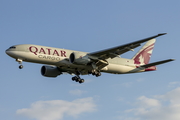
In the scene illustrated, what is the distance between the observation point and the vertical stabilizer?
54388mm

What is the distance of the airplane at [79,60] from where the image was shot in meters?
46.3

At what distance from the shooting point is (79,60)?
4688 centimetres

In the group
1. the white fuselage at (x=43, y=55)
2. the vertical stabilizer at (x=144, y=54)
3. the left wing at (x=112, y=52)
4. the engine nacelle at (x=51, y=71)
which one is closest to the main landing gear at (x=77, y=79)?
the engine nacelle at (x=51, y=71)

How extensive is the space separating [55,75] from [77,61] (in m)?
7.82

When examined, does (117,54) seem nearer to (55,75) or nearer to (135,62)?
(135,62)

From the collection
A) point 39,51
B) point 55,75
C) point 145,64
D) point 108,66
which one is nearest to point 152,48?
point 145,64

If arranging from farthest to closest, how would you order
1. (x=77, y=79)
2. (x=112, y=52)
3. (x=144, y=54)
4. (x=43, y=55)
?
(x=144, y=54)
(x=77, y=79)
(x=112, y=52)
(x=43, y=55)

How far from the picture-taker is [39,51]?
46500mm

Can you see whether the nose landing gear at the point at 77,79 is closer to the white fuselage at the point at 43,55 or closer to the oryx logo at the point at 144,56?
the white fuselage at the point at 43,55

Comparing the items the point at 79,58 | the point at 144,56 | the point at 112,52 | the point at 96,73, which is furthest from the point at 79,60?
the point at 144,56

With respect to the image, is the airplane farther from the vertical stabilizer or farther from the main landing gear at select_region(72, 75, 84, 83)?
the vertical stabilizer

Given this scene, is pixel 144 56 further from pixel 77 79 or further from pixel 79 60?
pixel 79 60

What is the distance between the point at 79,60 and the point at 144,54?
13.4 metres

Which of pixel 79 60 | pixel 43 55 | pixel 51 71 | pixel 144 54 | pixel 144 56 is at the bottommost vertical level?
pixel 79 60
